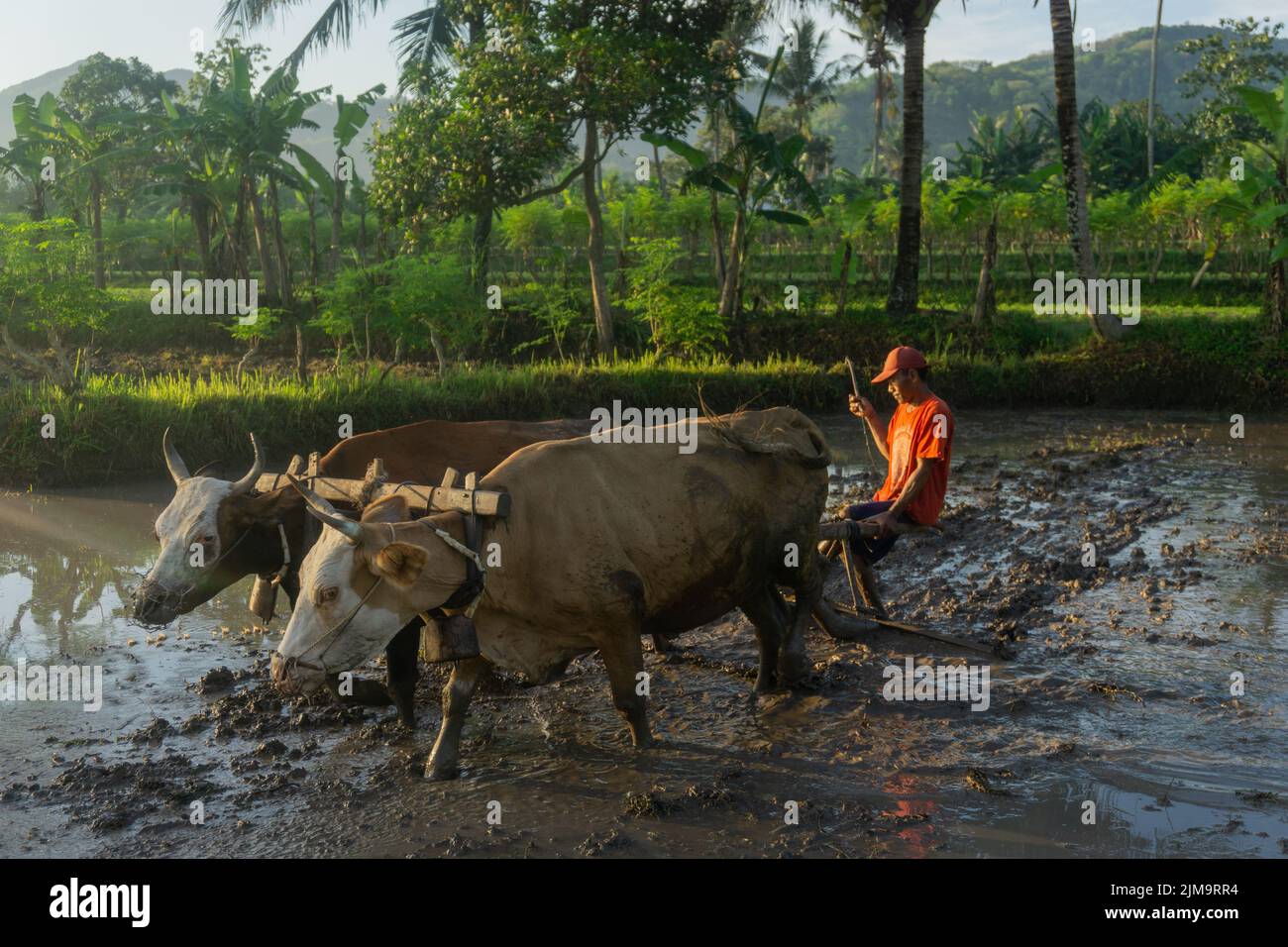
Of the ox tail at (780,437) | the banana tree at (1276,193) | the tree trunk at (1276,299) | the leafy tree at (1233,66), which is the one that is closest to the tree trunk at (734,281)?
the banana tree at (1276,193)

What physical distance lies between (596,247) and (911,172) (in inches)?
211

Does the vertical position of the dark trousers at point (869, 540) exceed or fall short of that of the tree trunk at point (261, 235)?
it falls short

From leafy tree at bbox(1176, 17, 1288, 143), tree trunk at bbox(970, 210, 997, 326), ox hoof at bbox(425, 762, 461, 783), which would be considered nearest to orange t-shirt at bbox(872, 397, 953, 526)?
ox hoof at bbox(425, 762, 461, 783)

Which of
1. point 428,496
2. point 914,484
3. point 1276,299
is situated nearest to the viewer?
point 428,496

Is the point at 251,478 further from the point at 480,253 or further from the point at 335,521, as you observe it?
the point at 480,253

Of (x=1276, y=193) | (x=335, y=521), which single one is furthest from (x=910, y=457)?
(x=1276, y=193)

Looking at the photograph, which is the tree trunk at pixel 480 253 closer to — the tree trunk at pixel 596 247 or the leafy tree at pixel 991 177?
the tree trunk at pixel 596 247

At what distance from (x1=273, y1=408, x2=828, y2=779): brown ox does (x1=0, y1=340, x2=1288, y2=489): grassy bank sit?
279 centimetres

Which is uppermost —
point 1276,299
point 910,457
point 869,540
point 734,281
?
point 734,281

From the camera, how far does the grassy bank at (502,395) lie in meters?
12.2

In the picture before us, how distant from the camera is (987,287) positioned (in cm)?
1911

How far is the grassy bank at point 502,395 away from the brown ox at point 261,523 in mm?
3057
